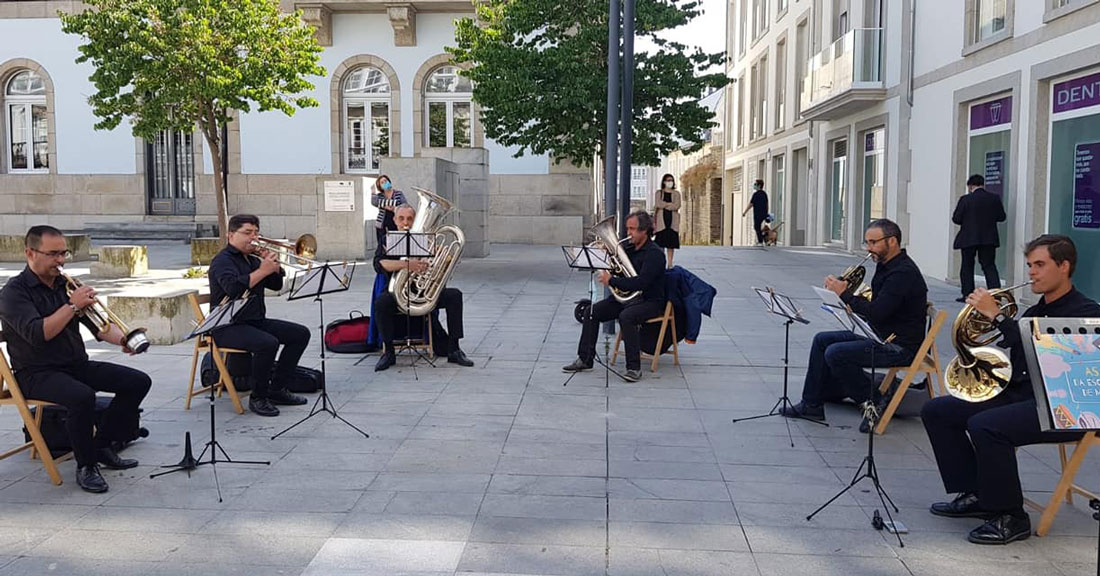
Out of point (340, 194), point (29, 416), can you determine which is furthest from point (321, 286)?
point (340, 194)

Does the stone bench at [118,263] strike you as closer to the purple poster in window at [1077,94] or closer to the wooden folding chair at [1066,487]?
the purple poster in window at [1077,94]

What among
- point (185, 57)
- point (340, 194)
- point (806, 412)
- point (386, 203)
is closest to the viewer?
point (806, 412)

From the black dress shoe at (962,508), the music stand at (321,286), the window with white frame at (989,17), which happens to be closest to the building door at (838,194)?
the window with white frame at (989,17)

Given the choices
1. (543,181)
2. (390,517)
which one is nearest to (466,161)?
(543,181)

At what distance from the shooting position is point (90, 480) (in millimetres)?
4855

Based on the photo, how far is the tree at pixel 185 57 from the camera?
15086mm

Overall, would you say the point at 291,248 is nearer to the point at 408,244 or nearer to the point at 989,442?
the point at 408,244

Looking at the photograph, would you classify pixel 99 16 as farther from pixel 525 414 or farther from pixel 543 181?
pixel 525 414

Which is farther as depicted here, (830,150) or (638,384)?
(830,150)

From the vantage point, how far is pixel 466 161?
62.0ft

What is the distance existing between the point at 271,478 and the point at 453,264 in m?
3.47

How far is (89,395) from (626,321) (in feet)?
13.3

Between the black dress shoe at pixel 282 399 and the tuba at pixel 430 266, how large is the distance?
1.59m

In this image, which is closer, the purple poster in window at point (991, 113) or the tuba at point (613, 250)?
the tuba at point (613, 250)
